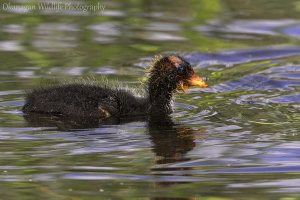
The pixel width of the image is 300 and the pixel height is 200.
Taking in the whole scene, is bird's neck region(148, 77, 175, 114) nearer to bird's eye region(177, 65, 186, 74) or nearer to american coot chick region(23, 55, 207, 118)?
american coot chick region(23, 55, 207, 118)

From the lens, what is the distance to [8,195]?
758 cm

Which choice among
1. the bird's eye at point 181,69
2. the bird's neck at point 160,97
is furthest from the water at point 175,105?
the bird's eye at point 181,69

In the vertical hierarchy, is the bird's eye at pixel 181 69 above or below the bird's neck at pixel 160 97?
above

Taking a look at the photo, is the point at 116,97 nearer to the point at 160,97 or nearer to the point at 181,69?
the point at 160,97

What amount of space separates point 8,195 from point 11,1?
1073 cm

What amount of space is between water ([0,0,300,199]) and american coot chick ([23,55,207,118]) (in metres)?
0.25

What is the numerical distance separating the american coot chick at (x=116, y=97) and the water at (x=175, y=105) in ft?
0.81

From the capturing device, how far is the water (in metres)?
7.96

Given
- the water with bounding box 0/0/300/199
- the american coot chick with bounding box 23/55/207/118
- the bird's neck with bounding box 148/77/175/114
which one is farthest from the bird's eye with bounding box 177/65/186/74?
the water with bounding box 0/0/300/199

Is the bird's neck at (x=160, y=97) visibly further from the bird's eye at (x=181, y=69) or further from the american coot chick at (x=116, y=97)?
the bird's eye at (x=181, y=69)

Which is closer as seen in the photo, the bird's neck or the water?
→ the water

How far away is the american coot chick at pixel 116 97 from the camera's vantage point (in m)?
10.7

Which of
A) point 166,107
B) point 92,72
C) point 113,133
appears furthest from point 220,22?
point 113,133

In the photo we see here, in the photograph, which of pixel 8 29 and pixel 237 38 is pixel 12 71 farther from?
pixel 237 38
